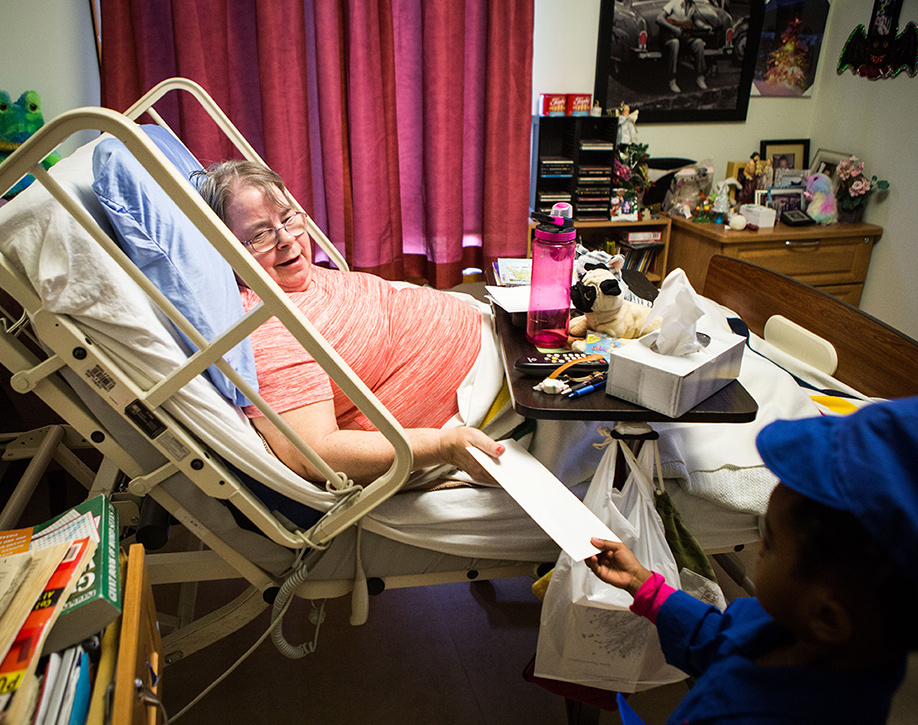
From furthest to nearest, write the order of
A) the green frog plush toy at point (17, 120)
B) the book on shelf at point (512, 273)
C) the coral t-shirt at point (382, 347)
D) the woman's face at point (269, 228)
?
the green frog plush toy at point (17, 120)
the book on shelf at point (512, 273)
the woman's face at point (269, 228)
the coral t-shirt at point (382, 347)

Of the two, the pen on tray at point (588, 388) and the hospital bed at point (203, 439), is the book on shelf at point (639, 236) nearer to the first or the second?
A: the hospital bed at point (203, 439)

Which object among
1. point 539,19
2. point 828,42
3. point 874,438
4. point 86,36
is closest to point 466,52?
point 539,19

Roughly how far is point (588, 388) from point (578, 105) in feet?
6.91

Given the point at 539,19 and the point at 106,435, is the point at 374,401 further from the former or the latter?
the point at 539,19

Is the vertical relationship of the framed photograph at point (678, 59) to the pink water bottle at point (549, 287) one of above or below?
above

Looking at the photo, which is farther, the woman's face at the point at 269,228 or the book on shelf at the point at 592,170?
the book on shelf at the point at 592,170

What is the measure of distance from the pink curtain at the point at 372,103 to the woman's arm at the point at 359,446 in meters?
1.58

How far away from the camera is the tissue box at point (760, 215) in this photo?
300 cm

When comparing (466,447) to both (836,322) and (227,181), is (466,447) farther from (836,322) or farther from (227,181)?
(836,322)

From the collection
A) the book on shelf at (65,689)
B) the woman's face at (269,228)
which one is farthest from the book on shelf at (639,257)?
the book on shelf at (65,689)

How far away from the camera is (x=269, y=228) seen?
4.89 ft

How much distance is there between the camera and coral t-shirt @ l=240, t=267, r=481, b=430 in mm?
1295

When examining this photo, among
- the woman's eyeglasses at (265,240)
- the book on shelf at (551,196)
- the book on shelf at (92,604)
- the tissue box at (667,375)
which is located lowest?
the book on shelf at (92,604)

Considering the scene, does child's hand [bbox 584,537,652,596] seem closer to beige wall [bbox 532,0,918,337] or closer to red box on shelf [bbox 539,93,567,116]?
red box on shelf [bbox 539,93,567,116]
